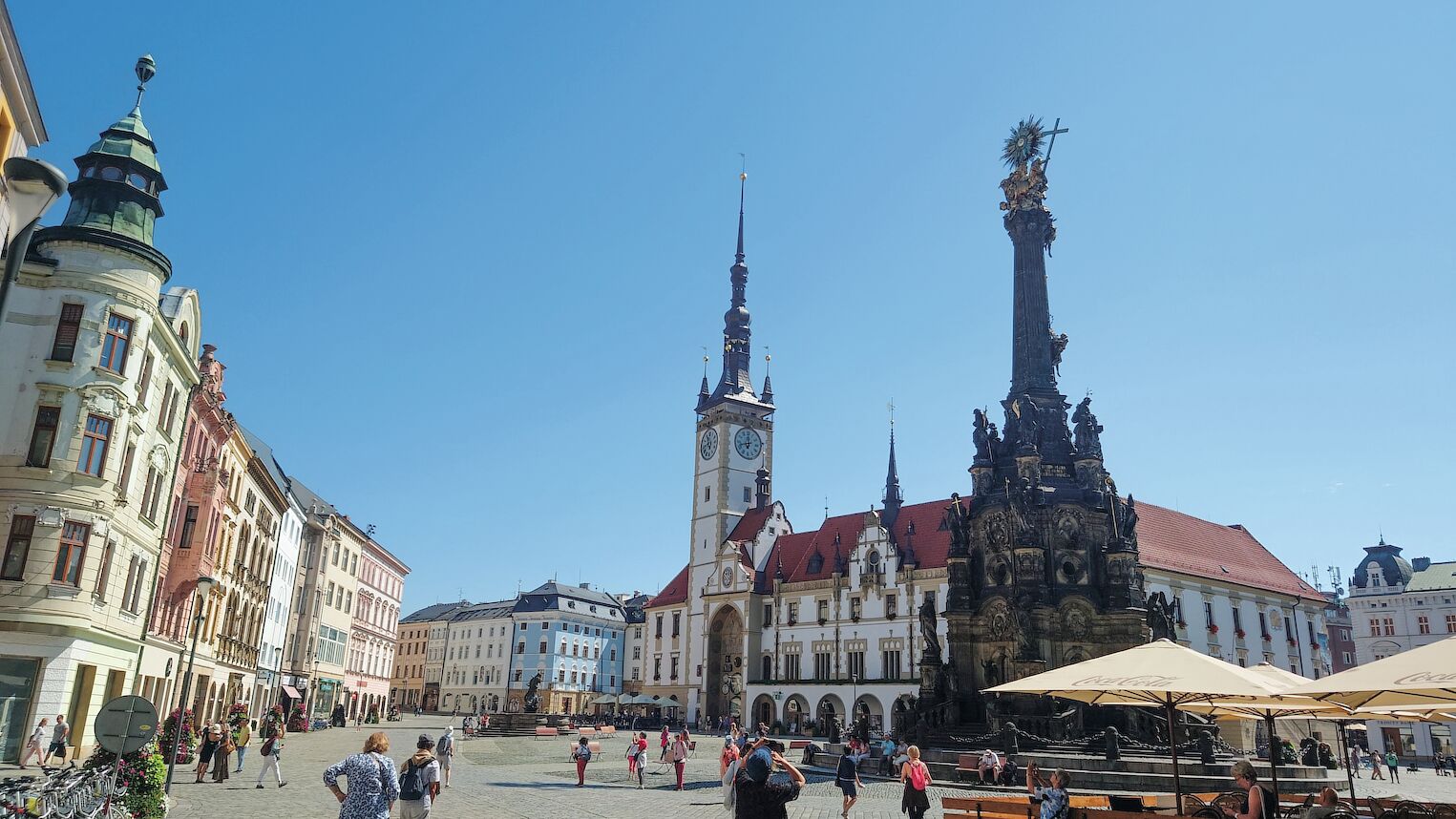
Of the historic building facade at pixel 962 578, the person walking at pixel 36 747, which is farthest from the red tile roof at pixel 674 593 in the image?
the person walking at pixel 36 747

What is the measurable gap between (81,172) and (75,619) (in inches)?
485

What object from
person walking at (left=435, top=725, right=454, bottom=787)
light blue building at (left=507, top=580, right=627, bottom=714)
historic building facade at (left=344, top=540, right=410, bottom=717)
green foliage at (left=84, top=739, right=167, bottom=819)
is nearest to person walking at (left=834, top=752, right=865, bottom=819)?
person walking at (left=435, top=725, right=454, bottom=787)

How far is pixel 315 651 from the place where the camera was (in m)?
57.0

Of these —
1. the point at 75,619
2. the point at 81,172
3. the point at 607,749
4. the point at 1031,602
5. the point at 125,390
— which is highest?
the point at 81,172

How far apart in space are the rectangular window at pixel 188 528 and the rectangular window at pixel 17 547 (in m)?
8.86

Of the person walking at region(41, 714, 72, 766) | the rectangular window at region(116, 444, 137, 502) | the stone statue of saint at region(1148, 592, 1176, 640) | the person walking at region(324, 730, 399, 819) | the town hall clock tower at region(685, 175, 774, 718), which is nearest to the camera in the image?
the person walking at region(324, 730, 399, 819)

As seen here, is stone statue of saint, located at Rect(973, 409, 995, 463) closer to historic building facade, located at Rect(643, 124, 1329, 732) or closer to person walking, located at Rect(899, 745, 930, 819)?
historic building facade, located at Rect(643, 124, 1329, 732)

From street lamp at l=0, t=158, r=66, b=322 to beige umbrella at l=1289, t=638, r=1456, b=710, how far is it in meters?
13.2

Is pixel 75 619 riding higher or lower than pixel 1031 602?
lower

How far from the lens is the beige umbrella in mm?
9758

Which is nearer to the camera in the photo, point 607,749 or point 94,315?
point 94,315

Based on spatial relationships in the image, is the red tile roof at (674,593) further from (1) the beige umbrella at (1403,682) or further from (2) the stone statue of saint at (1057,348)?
(1) the beige umbrella at (1403,682)

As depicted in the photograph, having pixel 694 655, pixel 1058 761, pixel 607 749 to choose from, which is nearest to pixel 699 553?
pixel 694 655

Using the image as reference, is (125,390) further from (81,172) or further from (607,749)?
(607,749)
